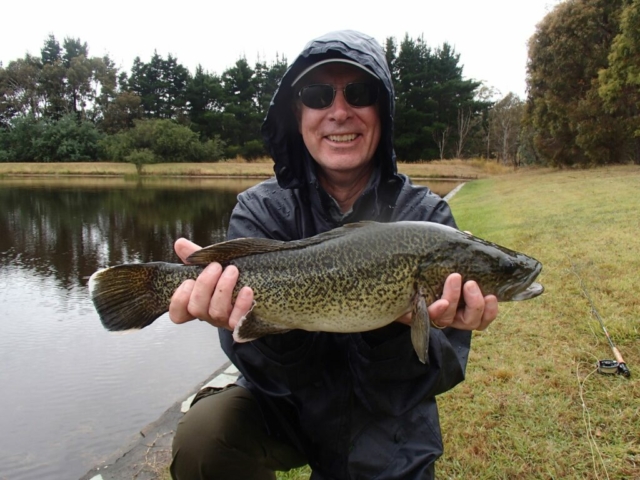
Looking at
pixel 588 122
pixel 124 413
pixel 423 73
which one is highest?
pixel 423 73

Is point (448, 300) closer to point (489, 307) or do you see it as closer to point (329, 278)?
point (489, 307)

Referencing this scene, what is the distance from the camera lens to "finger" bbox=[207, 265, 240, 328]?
2434 millimetres

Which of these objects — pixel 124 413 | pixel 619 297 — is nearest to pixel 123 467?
pixel 124 413

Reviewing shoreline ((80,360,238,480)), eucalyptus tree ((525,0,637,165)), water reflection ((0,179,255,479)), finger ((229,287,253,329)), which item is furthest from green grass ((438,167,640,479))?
eucalyptus tree ((525,0,637,165))

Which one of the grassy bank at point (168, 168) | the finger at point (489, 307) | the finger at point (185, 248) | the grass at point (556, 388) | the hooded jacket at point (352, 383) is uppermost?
the grassy bank at point (168, 168)

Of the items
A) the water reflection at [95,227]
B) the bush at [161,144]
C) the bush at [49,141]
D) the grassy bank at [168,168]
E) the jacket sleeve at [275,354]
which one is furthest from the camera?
the bush at [49,141]

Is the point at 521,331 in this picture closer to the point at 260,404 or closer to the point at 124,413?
the point at 260,404

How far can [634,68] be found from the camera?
73.6ft

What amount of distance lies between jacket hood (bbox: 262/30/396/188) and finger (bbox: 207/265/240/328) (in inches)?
39.0

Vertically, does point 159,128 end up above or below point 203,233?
above

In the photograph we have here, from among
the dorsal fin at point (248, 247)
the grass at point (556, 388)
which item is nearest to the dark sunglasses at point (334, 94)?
the dorsal fin at point (248, 247)

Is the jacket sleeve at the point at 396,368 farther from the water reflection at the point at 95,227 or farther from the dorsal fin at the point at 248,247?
the water reflection at the point at 95,227

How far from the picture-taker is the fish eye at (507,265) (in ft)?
8.69

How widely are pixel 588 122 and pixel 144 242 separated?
25801 mm
